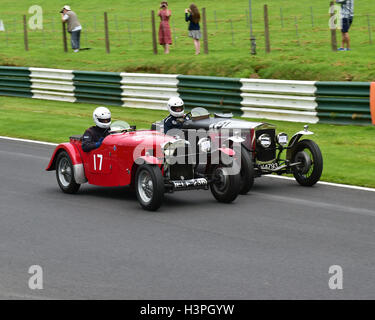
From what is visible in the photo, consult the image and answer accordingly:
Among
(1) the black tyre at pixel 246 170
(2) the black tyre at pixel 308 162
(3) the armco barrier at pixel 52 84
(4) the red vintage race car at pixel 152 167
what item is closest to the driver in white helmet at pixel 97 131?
(4) the red vintage race car at pixel 152 167

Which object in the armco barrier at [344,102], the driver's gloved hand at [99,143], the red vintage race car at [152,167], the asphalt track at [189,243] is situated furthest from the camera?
the armco barrier at [344,102]

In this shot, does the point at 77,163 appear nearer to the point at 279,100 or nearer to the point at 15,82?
the point at 279,100

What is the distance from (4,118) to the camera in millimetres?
20922

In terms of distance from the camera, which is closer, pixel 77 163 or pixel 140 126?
pixel 77 163

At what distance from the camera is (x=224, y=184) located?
10.7m

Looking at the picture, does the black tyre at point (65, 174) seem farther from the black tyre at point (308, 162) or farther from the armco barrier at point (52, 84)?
the armco barrier at point (52, 84)

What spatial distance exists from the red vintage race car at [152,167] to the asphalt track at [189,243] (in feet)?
0.85

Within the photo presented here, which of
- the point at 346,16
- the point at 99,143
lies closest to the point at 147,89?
the point at 346,16

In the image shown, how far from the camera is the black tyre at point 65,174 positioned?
461 inches

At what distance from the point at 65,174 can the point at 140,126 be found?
267 inches

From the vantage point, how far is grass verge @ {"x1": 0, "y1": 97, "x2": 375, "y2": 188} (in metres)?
13.3

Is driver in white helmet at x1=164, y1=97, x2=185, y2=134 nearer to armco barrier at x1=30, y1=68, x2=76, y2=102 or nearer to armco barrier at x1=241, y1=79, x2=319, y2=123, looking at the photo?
armco barrier at x1=241, y1=79, x2=319, y2=123

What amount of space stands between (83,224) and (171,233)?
1227mm
